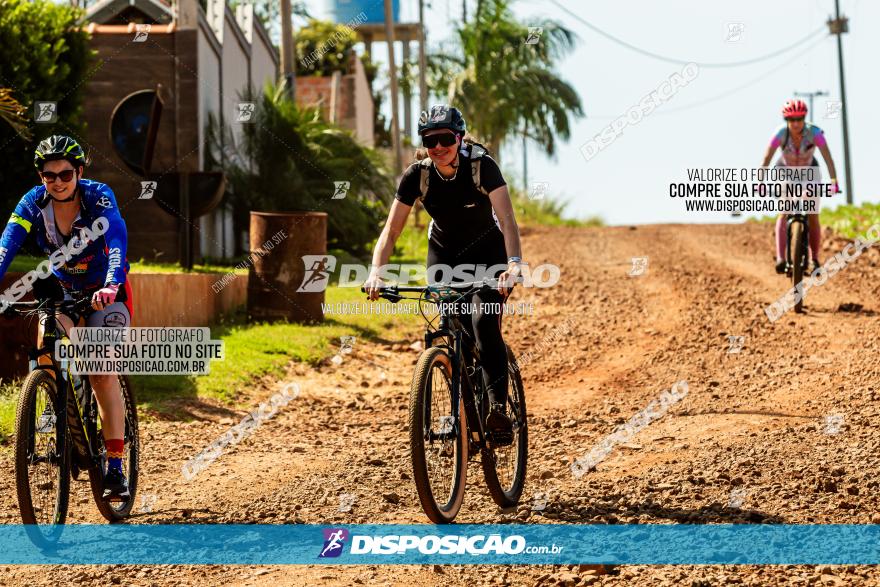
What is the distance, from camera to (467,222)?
6.89 meters

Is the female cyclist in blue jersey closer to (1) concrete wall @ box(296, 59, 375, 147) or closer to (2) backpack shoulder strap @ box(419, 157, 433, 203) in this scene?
(2) backpack shoulder strap @ box(419, 157, 433, 203)

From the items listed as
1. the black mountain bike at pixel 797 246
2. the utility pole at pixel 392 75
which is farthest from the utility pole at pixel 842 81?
the black mountain bike at pixel 797 246

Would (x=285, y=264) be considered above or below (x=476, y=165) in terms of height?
below

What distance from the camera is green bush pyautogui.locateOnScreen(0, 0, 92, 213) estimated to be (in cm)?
1598

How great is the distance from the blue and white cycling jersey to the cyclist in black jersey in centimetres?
148

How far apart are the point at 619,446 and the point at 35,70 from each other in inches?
445

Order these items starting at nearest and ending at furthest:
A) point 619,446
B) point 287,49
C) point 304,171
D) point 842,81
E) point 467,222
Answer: point 467,222
point 619,446
point 304,171
point 287,49
point 842,81

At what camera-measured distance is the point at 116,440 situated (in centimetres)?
692

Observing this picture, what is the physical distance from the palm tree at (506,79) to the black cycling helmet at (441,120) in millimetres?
32732

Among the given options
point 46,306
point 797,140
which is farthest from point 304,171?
point 46,306

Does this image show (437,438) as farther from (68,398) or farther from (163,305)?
(163,305)

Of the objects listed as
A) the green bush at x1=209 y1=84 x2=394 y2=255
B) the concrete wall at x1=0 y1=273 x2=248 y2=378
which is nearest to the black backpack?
the concrete wall at x1=0 y1=273 x2=248 y2=378

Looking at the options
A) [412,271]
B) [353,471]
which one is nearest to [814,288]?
[412,271]

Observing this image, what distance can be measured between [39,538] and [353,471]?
2.36 meters
